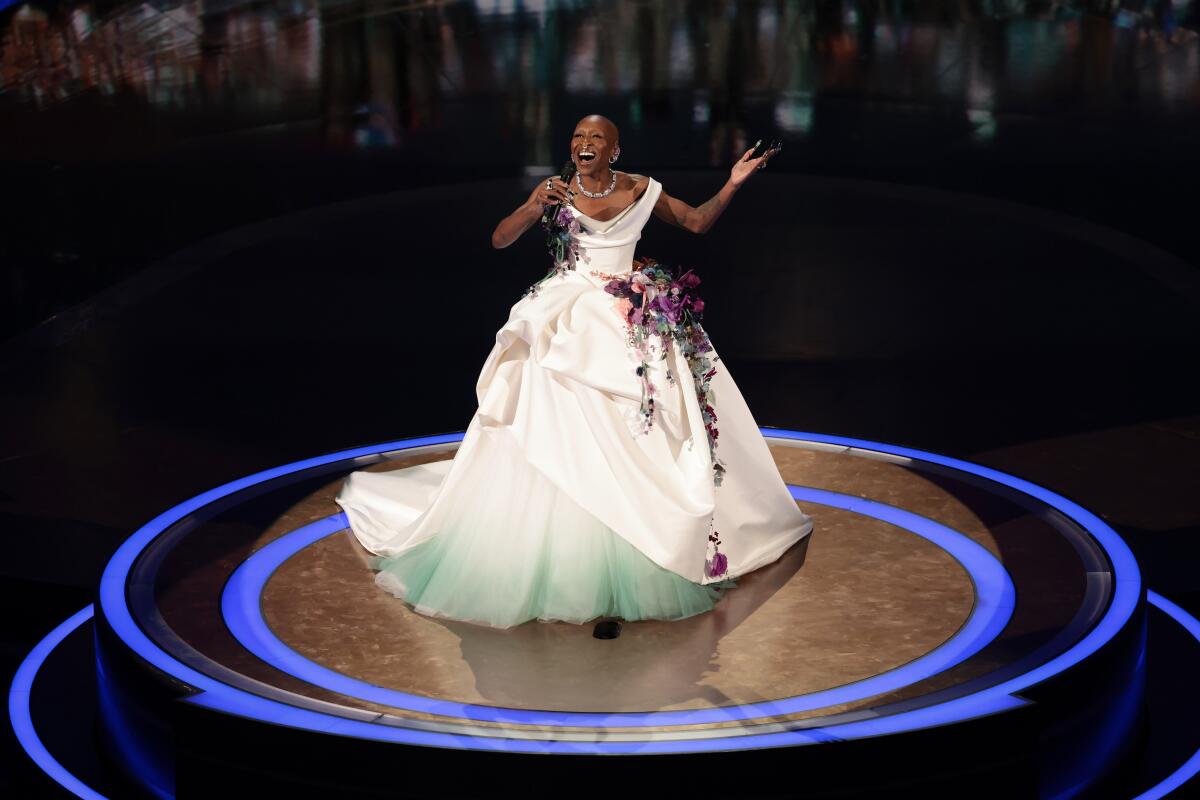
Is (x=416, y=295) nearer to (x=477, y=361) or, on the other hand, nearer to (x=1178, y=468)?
(x=477, y=361)

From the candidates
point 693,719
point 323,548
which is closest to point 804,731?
point 693,719

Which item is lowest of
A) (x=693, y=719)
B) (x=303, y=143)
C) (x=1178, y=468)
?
(x=1178, y=468)

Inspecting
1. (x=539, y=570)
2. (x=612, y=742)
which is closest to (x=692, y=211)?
(x=539, y=570)

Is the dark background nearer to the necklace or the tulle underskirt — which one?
the tulle underskirt

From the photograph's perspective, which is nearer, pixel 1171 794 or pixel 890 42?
pixel 1171 794

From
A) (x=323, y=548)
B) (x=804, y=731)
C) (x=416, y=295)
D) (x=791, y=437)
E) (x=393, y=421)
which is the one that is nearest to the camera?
(x=804, y=731)

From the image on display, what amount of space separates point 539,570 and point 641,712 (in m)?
0.87

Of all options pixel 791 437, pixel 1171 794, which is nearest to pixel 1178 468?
pixel 791 437

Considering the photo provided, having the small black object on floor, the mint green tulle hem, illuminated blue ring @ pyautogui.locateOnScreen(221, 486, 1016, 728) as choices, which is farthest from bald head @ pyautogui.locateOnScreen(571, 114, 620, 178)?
illuminated blue ring @ pyautogui.locateOnScreen(221, 486, 1016, 728)

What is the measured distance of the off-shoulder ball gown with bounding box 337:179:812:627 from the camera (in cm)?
502

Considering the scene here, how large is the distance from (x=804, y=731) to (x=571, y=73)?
655 cm

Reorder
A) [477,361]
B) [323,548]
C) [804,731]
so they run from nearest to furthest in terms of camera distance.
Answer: [804,731]
[323,548]
[477,361]

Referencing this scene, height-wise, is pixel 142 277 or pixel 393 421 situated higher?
Result: pixel 142 277

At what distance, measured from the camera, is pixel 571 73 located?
9.85m
